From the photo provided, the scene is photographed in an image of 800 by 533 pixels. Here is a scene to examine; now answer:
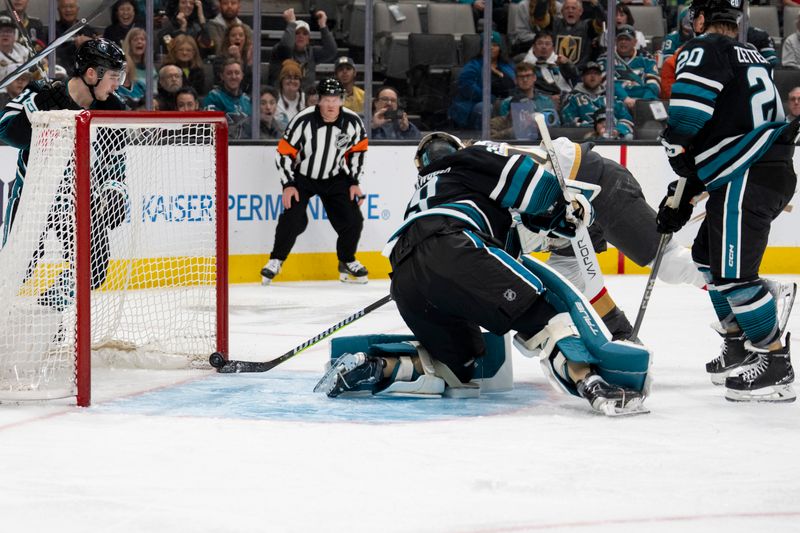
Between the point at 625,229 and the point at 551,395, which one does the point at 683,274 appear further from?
the point at 551,395

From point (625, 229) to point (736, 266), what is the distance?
89 cm

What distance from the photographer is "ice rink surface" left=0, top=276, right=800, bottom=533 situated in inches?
92.4

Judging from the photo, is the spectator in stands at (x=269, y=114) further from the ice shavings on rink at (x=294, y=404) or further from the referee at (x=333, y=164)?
the ice shavings on rink at (x=294, y=404)

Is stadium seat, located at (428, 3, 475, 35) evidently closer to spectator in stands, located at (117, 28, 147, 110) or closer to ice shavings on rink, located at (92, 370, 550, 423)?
spectator in stands, located at (117, 28, 147, 110)

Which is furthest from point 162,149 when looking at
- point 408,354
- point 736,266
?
point 736,266

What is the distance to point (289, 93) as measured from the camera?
277 inches

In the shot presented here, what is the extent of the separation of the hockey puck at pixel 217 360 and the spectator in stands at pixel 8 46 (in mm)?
2794

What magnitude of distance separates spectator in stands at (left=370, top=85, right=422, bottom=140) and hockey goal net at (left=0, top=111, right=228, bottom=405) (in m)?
1.89

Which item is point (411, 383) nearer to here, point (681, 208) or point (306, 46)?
point (681, 208)

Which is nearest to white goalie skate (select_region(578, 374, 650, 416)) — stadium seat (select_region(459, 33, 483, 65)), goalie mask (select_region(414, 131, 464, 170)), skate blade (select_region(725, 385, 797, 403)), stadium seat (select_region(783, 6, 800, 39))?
skate blade (select_region(725, 385, 797, 403))

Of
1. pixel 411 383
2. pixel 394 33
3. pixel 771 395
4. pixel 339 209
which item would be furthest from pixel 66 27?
pixel 771 395

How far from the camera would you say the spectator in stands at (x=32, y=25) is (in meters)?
6.22

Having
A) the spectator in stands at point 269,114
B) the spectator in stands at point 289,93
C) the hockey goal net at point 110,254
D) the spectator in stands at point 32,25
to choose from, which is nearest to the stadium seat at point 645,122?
the spectator in stands at point 289,93

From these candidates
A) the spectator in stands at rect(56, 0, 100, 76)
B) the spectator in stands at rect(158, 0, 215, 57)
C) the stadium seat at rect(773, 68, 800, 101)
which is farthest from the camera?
the stadium seat at rect(773, 68, 800, 101)
